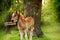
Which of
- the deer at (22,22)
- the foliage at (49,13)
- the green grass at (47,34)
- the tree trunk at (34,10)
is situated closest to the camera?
the deer at (22,22)

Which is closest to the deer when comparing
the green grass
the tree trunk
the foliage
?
the tree trunk

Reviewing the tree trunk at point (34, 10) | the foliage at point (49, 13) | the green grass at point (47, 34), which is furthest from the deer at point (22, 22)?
the foliage at point (49, 13)

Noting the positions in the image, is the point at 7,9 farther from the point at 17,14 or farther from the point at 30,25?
the point at 17,14

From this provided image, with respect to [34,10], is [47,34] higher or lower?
lower

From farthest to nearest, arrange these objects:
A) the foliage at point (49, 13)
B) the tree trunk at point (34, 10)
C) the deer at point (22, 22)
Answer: the foliage at point (49, 13) < the tree trunk at point (34, 10) < the deer at point (22, 22)

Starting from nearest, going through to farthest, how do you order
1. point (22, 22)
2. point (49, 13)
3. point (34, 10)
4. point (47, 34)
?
point (22, 22), point (34, 10), point (47, 34), point (49, 13)

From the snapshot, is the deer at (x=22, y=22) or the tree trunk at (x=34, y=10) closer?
the deer at (x=22, y=22)

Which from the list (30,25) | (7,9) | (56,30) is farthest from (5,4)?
(30,25)

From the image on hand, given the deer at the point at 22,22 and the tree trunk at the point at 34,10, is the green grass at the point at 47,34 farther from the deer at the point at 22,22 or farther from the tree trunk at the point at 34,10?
the deer at the point at 22,22

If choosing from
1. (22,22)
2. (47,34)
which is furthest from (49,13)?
(22,22)

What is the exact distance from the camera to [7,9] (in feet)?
56.5

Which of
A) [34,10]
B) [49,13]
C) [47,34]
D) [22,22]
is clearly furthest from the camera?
[49,13]

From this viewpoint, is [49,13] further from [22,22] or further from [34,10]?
[22,22]

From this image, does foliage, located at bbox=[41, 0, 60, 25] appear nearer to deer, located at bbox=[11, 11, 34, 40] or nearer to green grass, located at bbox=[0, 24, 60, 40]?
green grass, located at bbox=[0, 24, 60, 40]
